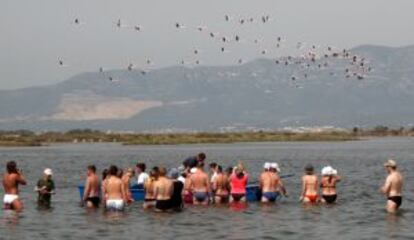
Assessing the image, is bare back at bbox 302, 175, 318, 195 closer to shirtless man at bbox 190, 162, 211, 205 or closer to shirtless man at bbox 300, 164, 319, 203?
shirtless man at bbox 300, 164, 319, 203

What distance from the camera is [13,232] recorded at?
36688 millimetres

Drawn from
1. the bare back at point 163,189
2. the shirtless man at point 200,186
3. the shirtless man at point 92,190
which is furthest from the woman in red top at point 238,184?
the shirtless man at point 92,190

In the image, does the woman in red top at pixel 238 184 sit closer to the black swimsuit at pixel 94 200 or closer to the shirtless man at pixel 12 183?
the black swimsuit at pixel 94 200

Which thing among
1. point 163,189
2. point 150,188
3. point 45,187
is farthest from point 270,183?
point 45,187

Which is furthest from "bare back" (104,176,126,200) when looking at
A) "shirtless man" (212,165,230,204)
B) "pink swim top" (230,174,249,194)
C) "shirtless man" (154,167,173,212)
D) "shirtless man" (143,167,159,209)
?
"pink swim top" (230,174,249,194)

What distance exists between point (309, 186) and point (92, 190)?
29.4ft

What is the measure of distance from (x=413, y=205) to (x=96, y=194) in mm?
14098

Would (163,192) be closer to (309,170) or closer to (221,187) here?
(221,187)

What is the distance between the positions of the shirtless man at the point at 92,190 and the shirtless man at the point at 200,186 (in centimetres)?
378

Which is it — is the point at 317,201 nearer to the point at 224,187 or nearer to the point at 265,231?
the point at 224,187

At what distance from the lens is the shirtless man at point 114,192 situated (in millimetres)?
38750

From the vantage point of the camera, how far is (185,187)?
43125mm

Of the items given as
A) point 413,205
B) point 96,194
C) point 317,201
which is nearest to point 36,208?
point 96,194

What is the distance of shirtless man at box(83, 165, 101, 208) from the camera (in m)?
41.3
